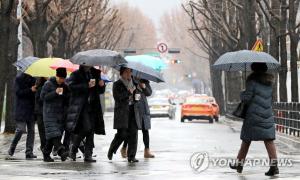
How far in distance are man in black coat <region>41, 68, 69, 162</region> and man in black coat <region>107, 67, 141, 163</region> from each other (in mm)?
956

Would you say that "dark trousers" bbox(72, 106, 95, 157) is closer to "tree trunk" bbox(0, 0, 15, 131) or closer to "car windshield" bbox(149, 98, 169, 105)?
"tree trunk" bbox(0, 0, 15, 131)

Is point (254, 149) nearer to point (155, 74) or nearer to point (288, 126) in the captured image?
point (155, 74)

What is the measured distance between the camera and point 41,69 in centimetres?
1755

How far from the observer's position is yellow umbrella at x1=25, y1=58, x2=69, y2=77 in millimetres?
17438

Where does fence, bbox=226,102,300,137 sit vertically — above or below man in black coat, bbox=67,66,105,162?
below

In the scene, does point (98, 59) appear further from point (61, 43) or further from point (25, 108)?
point (61, 43)

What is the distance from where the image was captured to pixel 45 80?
18312mm

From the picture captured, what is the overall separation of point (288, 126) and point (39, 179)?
720 inches

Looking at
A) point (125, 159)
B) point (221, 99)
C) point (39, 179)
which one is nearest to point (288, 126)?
point (125, 159)

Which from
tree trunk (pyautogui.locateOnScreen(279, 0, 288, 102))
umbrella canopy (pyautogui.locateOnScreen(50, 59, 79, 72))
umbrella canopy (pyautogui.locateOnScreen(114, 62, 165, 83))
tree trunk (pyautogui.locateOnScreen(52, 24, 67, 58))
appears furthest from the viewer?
tree trunk (pyautogui.locateOnScreen(52, 24, 67, 58))

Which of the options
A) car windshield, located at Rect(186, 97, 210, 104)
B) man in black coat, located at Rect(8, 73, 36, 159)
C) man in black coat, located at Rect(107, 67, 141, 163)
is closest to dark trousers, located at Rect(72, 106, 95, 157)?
man in black coat, located at Rect(107, 67, 141, 163)

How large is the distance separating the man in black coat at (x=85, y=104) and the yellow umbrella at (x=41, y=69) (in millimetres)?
842

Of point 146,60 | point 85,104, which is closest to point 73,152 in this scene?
point 85,104

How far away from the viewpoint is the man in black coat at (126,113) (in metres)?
16.9
